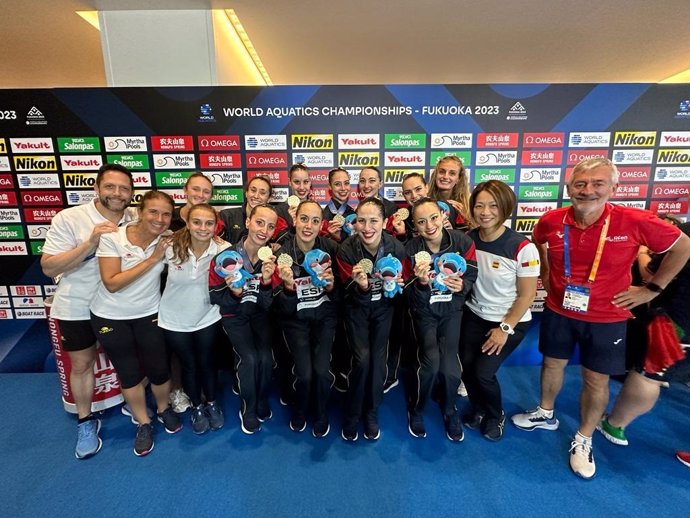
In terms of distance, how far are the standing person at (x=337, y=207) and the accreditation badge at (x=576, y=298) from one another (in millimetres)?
1704

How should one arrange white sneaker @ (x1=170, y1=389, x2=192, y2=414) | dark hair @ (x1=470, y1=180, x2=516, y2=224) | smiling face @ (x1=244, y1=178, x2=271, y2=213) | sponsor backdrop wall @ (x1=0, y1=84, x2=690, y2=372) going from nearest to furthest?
1. dark hair @ (x1=470, y1=180, x2=516, y2=224)
2. white sneaker @ (x1=170, y1=389, x2=192, y2=414)
3. smiling face @ (x1=244, y1=178, x2=271, y2=213)
4. sponsor backdrop wall @ (x1=0, y1=84, x2=690, y2=372)

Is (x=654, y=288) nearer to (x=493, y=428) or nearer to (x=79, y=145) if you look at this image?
(x=493, y=428)

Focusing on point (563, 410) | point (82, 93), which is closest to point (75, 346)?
point (82, 93)

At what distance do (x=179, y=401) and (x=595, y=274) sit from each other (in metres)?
3.21

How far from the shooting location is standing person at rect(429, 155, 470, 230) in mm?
2805

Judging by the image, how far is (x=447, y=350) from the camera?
231 cm

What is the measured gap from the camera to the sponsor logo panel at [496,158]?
3.37 metres

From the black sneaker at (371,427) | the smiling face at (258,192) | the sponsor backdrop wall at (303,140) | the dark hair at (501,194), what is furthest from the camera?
the sponsor backdrop wall at (303,140)

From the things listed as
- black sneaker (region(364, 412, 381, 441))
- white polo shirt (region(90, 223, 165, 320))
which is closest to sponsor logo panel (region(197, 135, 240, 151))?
white polo shirt (region(90, 223, 165, 320))

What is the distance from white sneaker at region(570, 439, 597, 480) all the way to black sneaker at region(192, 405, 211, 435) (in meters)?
2.56

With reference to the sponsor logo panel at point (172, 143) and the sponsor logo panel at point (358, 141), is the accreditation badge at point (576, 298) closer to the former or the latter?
the sponsor logo panel at point (358, 141)

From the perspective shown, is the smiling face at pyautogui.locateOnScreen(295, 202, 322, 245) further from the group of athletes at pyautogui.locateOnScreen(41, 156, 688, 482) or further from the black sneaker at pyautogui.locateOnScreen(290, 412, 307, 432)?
the black sneaker at pyautogui.locateOnScreen(290, 412, 307, 432)

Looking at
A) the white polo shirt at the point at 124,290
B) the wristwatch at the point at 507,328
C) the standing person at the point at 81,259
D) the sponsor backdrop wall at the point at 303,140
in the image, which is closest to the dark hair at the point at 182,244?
the white polo shirt at the point at 124,290

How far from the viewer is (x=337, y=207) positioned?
3053mm
